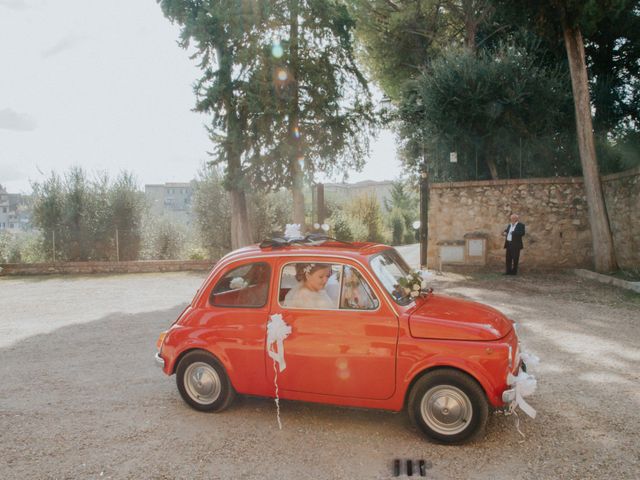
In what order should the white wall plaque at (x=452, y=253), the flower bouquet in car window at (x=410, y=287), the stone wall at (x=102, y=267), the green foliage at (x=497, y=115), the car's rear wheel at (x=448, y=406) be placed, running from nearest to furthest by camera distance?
the car's rear wheel at (x=448, y=406), the flower bouquet in car window at (x=410, y=287), the green foliage at (x=497, y=115), the white wall plaque at (x=452, y=253), the stone wall at (x=102, y=267)

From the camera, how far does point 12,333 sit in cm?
870

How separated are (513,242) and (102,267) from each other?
15010mm

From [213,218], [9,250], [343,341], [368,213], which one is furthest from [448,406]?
[368,213]

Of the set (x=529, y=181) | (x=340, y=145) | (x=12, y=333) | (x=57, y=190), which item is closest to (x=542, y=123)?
(x=529, y=181)

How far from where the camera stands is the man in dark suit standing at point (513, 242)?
46.4 ft

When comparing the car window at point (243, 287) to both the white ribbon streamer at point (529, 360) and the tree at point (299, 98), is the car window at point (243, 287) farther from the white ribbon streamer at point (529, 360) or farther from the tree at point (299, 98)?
the tree at point (299, 98)

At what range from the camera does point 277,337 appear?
4328mm

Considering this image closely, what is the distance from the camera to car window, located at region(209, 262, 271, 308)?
462 centimetres

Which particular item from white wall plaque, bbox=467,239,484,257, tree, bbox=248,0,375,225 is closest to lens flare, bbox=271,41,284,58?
tree, bbox=248,0,375,225

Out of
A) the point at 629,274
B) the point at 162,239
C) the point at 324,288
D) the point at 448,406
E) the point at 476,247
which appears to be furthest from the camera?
the point at 162,239

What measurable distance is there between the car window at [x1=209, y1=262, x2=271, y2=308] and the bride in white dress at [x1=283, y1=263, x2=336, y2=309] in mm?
285

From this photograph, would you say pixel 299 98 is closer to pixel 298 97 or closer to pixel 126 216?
pixel 298 97

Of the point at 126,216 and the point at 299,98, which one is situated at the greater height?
the point at 299,98

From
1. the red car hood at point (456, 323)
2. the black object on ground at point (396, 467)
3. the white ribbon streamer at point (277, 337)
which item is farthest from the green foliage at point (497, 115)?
the black object on ground at point (396, 467)
